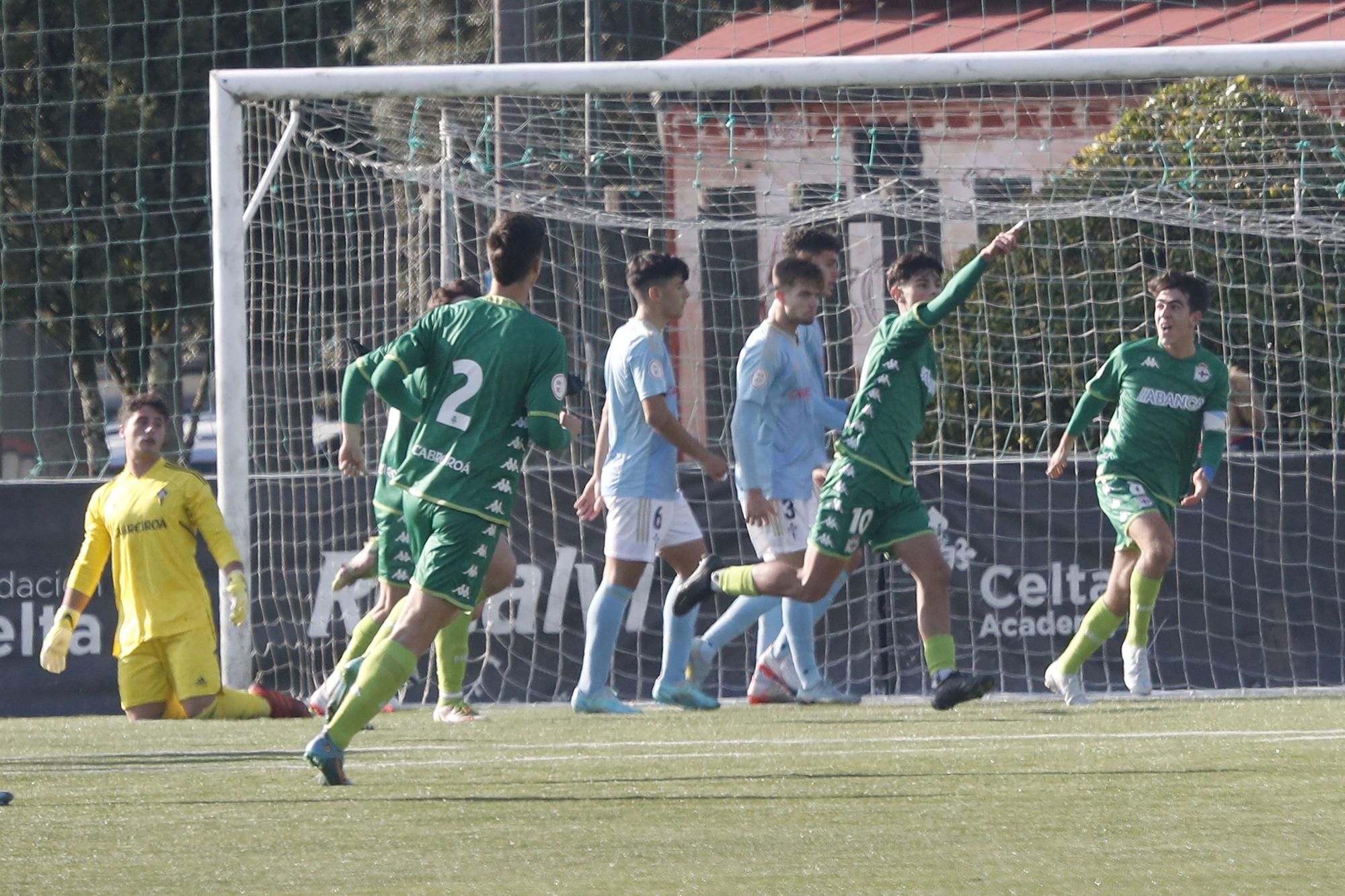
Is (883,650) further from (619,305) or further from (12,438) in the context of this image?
(12,438)

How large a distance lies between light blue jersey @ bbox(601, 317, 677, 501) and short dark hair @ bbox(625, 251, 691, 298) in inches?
6.4

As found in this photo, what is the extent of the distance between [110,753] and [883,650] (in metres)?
4.16

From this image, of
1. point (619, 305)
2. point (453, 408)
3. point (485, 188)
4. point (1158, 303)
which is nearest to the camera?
point (453, 408)

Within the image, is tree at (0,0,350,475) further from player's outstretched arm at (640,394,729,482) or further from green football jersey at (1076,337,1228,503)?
green football jersey at (1076,337,1228,503)

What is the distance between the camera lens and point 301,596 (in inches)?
401

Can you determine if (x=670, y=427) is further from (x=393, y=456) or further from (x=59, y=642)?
(x=59, y=642)

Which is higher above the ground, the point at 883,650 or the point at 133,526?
the point at 133,526

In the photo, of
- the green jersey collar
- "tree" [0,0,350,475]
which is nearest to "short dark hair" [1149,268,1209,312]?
the green jersey collar

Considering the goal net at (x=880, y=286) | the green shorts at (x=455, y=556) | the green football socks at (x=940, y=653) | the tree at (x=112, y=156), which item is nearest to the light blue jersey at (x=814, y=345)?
the goal net at (x=880, y=286)

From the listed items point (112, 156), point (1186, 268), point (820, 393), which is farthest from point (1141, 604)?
point (112, 156)

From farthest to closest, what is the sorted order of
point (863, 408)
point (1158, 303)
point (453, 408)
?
point (1158, 303), point (863, 408), point (453, 408)

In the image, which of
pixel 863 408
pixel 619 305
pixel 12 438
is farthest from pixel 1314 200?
pixel 12 438

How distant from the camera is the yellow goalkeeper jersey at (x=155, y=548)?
8977mm

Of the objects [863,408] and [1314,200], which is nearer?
[863,408]
